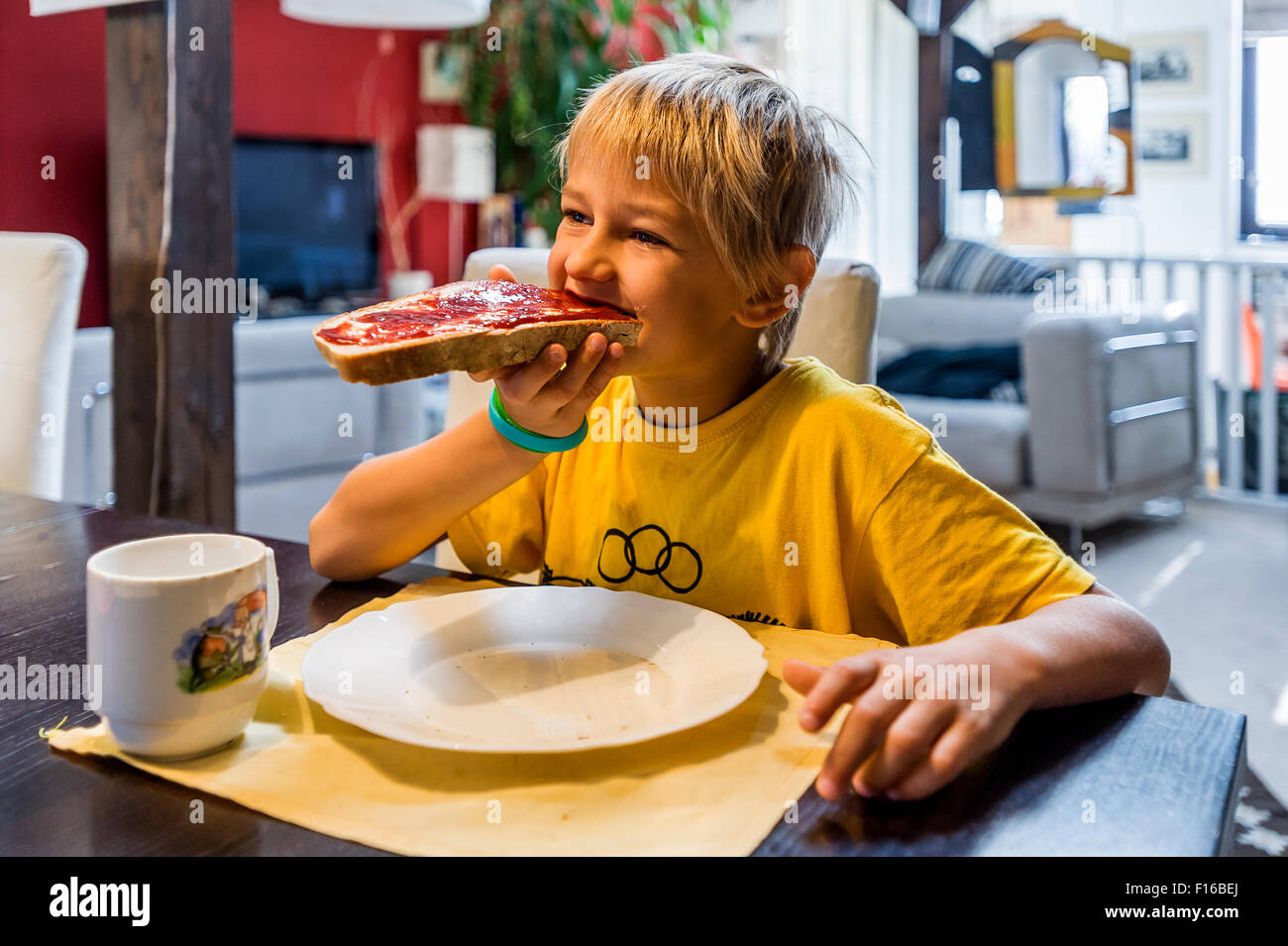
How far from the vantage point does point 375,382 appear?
0.76 m

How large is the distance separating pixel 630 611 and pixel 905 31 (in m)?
6.27

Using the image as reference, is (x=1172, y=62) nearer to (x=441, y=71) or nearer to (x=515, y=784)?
(x=441, y=71)

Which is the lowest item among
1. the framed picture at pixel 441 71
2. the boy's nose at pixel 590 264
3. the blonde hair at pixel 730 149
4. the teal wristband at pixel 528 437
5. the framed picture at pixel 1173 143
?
the teal wristband at pixel 528 437

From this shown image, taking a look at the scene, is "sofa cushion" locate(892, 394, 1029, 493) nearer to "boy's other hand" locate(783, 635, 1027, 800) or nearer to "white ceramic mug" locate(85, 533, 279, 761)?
"boy's other hand" locate(783, 635, 1027, 800)

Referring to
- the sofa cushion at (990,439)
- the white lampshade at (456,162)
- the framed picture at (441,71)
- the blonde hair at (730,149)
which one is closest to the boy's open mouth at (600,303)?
the blonde hair at (730,149)

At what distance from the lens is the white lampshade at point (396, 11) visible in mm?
2578

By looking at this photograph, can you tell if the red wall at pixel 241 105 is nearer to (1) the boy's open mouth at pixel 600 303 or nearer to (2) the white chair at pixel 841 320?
(2) the white chair at pixel 841 320

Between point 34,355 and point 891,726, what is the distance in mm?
1461

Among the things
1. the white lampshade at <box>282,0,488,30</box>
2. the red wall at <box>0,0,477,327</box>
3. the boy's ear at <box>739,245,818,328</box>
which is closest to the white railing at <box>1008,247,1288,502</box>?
the white lampshade at <box>282,0,488,30</box>

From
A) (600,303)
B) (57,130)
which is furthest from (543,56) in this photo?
(600,303)

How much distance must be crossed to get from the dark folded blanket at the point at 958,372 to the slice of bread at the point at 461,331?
338cm

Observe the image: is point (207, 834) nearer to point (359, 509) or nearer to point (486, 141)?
point (359, 509)
